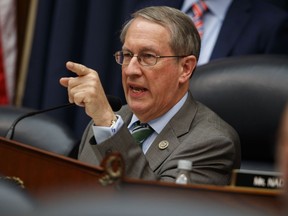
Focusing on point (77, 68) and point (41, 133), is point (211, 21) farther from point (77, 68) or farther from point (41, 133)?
point (77, 68)

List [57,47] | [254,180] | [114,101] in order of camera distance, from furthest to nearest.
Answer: [57,47] → [114,101] → [254,180]

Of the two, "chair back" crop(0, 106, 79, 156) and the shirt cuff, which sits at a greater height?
the shirt cuff

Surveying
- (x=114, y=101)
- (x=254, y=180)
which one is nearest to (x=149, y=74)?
(x=114, y=101)

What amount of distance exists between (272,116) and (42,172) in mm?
910

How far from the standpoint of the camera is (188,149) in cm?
205

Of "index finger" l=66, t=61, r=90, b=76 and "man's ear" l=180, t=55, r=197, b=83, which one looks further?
"man's ear" l=180, t=55, r=197, b=83

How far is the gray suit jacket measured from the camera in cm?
193

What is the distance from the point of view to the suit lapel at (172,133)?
208cm

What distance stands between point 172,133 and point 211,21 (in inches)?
49.9

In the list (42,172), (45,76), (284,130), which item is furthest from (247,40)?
(284,130)

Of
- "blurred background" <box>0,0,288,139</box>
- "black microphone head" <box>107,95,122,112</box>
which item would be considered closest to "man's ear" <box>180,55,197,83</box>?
"black microphone head" <box>107,95,122,112</box>

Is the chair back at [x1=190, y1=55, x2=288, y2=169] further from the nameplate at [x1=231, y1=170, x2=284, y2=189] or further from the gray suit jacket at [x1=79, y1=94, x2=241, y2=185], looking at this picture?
the nameplate at [x1=231, y1=170, x2=284, y2=189]

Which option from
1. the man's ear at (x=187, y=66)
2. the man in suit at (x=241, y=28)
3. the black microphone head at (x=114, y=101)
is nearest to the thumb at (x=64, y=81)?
the black microphone head at (x=114, y=101)

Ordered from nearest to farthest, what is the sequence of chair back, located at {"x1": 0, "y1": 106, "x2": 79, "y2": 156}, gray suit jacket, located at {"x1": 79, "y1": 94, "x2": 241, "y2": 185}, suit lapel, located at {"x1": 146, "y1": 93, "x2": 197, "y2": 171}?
gray suit jacket, located at {"x1": 79, "y1": 94, "x2": 241, "y2": 185}, suit lapel, located at {"x1": 146, "y1": 93, "x2": 197, "y2": 171}, chair back, located at {"x1": 0, "y1": 106, "x2": 79, "y2": 156}
